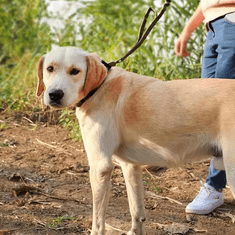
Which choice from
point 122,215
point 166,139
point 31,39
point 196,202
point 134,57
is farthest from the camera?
point 31,39

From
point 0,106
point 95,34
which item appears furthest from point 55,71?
point 95,34

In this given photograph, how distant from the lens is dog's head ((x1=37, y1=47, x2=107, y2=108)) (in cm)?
249

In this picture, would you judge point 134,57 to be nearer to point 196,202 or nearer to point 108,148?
point 196,202

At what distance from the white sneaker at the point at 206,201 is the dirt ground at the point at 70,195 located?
0.05 metres

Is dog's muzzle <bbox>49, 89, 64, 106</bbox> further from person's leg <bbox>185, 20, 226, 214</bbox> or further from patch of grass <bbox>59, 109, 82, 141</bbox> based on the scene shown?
patch of grass <bbox>59, 109, 82, 141</bbox>

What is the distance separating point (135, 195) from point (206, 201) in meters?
0.85

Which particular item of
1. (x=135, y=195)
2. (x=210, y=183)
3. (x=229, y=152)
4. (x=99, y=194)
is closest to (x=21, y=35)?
(x=210, y=183)

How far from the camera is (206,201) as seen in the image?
11.4 ft

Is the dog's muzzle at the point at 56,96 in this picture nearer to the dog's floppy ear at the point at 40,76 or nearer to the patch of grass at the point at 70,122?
the dog's floppy ear at the point at 40,76

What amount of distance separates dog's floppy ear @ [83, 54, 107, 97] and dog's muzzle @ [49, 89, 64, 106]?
0.20 meters

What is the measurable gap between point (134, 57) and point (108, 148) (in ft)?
10.2

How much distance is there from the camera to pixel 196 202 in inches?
136

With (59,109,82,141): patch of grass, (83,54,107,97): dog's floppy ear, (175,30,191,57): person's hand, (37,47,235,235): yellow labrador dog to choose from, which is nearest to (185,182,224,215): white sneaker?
(37,47,235,235): yellow labrador dog

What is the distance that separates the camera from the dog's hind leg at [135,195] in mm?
2891
